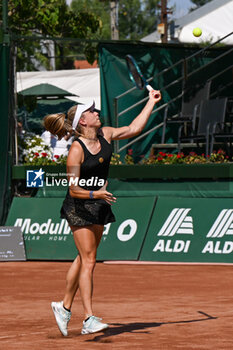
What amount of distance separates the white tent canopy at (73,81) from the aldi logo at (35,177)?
26.9ft

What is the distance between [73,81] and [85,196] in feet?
60.3

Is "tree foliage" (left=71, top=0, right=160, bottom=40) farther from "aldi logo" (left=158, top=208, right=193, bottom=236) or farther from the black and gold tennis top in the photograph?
the black and gold tennis top

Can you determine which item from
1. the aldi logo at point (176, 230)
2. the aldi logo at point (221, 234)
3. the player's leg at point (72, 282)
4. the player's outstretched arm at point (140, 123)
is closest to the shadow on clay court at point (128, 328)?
the player's leg at point (72, 282)

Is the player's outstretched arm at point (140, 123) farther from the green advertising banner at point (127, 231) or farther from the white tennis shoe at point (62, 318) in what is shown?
the green advertising banner at point (127, 231)

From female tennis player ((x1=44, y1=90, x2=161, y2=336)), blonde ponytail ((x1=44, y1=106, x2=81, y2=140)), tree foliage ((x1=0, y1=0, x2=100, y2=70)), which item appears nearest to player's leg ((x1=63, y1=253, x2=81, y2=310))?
female tennis player ((x1=44, y1=90, x2=161, y2=336))

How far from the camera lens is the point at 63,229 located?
1249 centimetres

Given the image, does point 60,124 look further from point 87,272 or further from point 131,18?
point 131,18

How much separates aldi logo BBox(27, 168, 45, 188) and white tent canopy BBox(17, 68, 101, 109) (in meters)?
8.21

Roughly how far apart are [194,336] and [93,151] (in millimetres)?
1747

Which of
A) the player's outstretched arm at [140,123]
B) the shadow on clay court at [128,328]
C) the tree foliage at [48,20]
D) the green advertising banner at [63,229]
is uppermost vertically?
the tree foliage at [48,20]

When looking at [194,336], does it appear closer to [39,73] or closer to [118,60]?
[118,60]

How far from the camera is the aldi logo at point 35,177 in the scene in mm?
13078

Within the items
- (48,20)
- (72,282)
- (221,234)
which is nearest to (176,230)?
(221,234)

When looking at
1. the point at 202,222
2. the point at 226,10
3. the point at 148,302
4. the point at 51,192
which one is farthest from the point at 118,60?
the point at 226,10
